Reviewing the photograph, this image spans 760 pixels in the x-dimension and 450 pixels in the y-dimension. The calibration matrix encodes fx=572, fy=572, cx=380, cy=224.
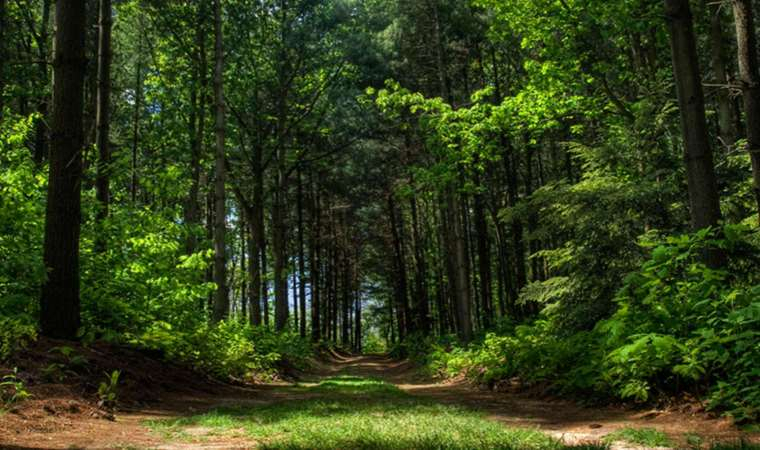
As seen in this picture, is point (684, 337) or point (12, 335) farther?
point (12, 335)

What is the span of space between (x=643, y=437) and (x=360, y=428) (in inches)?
94.9

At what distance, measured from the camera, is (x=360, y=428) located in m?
5.15

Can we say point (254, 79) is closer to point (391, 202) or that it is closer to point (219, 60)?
point (219, 60)

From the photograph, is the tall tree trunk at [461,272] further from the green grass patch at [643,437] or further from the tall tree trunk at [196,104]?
the green grass patch at [643,437]

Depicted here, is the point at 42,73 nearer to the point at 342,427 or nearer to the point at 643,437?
the point at 342,427

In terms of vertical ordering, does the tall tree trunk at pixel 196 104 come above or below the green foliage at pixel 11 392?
above

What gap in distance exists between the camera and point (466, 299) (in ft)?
63.3

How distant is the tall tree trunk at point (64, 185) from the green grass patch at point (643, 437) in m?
7.25

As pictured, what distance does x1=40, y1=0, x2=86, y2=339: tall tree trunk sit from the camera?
26.5 feet

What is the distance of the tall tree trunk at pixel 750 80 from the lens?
7363mm

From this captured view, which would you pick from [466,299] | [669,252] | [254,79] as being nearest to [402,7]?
[254,79]

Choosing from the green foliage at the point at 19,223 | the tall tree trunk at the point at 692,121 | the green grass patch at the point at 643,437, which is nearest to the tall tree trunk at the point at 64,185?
the green foliage at the point at 19,223

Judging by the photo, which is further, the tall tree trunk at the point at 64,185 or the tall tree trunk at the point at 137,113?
the tall tree trunk at the point at 137,113

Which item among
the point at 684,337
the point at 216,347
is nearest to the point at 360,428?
the point at 684,337
